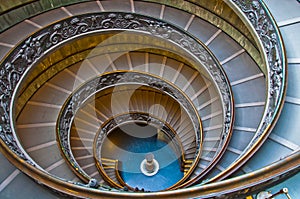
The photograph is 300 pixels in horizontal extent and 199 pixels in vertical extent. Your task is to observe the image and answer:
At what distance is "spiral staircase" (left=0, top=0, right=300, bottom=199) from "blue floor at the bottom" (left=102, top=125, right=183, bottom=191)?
40 mm

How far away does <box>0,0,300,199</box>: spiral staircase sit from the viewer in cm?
382

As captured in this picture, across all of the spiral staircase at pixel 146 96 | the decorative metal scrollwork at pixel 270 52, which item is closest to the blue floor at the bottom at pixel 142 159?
the spiral staircase at pixel 146 96

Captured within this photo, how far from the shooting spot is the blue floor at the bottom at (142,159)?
9.75m

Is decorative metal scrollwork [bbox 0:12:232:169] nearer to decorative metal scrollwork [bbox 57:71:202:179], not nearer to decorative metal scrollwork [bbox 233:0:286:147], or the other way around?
decorative metal scrollwork [bbox 233:0:286:147]

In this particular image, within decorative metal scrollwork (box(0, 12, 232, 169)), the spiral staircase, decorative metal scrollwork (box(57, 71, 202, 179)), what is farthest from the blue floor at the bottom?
decorative metal scrollwork (box(0, 12, 232, 169))

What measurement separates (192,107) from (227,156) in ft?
8.71

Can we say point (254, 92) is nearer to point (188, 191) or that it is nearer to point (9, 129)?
point (188, 191)

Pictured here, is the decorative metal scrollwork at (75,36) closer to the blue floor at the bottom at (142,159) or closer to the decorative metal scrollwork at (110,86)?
the decorative metal scrollwork at (110,86)

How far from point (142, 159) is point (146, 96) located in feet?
8.11

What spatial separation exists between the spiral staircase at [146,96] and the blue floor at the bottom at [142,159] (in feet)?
0.13

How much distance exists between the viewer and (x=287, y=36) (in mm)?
5051

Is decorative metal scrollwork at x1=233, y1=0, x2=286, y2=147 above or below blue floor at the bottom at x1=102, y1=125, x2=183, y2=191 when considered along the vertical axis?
above

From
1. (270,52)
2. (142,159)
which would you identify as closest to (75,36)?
(270,52)

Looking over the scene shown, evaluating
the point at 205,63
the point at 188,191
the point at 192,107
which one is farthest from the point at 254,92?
the point at 188,191
